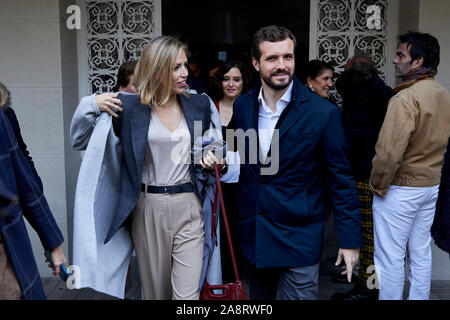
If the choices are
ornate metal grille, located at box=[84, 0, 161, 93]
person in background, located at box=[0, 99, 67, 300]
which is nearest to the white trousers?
person in background, located at box=[0, 99, 67, 300]

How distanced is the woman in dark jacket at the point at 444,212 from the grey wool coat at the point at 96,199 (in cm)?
→ 177

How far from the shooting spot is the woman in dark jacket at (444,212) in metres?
2.56

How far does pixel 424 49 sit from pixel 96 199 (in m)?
2.58

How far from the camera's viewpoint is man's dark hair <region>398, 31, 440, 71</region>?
4082 millimetres

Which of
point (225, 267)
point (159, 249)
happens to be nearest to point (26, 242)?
point (159, 249)

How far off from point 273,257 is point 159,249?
27.1 inches

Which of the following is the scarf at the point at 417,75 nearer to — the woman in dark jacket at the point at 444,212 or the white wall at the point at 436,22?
the white wall at the point at 436,22

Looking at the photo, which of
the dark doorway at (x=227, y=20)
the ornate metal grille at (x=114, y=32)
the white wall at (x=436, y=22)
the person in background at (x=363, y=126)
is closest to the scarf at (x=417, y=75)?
the person in background at (x=363, y=126)

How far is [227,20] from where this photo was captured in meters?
13.0

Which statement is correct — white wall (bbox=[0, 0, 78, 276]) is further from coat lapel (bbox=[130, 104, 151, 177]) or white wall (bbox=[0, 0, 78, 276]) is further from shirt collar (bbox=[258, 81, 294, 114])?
shirt collar (bbox=[258, 81, 294, 114])
